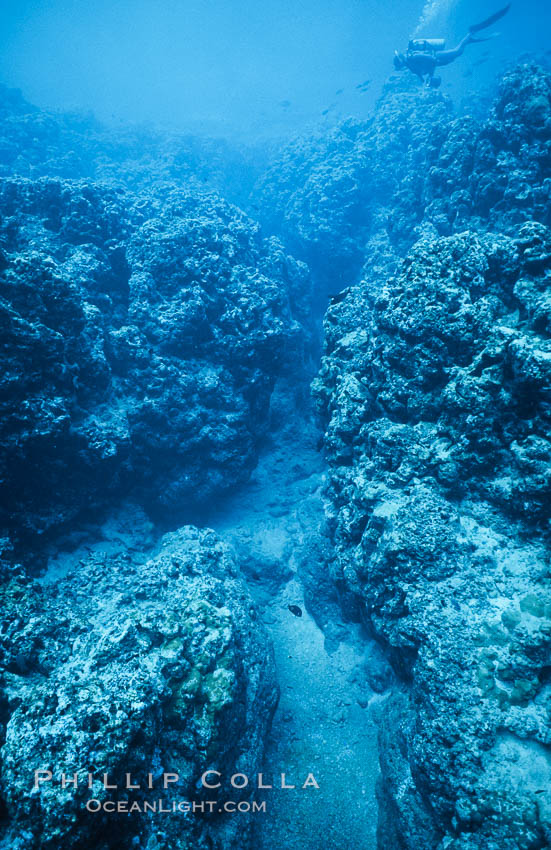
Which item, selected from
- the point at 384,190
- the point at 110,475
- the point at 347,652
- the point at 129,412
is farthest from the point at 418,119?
the point at 347,652

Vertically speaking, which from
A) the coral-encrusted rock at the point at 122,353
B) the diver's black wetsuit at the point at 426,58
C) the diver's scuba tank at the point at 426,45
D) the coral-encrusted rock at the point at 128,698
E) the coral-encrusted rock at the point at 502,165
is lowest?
the coral-encrusted rock at the point at 128,698

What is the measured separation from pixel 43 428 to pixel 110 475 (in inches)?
71.9

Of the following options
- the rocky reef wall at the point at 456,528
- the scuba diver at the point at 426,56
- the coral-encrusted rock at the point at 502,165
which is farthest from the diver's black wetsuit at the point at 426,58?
the rocky reef wall at the point at 456,528

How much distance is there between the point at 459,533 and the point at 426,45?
76.8 ft

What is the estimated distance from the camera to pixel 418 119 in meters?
16.1

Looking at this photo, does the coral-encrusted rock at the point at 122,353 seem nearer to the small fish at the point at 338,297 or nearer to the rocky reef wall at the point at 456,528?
the small fish at the point at 338,297

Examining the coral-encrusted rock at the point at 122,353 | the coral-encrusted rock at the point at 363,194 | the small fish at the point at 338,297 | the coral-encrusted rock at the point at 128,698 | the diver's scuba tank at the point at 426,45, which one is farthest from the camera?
the diver's scuba tank at the point at 426,45

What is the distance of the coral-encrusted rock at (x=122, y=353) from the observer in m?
6.26

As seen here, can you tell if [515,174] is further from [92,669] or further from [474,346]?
[92,669]

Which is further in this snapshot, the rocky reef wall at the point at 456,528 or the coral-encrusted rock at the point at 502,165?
the coral-encrusted rock at the point at 502,165

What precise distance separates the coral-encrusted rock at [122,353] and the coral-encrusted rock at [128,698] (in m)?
2.16

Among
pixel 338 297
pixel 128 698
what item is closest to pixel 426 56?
pixel 338 297

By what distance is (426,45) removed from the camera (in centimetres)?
1692

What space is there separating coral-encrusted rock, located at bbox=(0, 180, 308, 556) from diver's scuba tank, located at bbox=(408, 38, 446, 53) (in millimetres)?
15872
